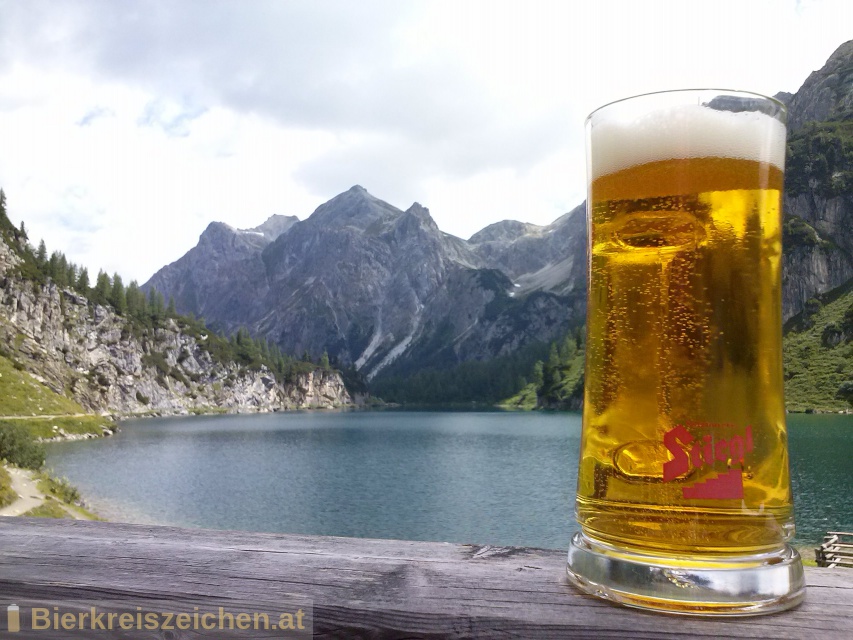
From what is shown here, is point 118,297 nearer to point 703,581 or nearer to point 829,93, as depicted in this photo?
point 703,581

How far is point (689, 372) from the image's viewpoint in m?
1.22

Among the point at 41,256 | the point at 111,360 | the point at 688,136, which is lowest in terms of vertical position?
the point at 111,360

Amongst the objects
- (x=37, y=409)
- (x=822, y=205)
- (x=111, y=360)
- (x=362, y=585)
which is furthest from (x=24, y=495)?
(x=822, y=205)

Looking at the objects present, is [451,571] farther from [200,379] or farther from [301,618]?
[200,379]

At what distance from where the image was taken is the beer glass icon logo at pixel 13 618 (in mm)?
1382

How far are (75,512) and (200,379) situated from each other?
4835 inches

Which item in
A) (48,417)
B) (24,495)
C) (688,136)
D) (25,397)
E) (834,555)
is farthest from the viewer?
(25,397)

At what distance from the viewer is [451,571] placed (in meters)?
1.51

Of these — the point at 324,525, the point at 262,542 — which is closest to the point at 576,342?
the point at 324,525

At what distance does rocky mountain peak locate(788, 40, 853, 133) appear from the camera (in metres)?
153

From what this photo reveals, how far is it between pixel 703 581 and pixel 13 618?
1467mm

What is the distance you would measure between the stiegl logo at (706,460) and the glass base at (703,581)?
12cm

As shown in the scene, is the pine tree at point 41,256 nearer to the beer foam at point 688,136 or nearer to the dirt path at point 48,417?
the dirt path at point 48,417

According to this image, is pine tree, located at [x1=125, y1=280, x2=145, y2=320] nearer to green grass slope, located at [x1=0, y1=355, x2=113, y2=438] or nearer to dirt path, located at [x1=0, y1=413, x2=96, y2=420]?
green grass slope, located at [x1=0, y1=355, x2=113, y2=438]
